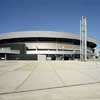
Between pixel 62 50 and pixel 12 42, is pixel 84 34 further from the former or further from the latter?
pixel 12 42

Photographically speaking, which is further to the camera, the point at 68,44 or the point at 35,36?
the point at 68,44

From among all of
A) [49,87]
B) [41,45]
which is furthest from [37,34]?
[49,87]

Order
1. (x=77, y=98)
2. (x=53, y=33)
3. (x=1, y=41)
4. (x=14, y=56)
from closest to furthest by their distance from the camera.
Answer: (x=77, y=98) → (x=14, y=56) → (x=53, y=33) → (x=1, y=41)

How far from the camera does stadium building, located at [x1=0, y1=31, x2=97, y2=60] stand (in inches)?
3702

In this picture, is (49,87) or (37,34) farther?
(37,34)

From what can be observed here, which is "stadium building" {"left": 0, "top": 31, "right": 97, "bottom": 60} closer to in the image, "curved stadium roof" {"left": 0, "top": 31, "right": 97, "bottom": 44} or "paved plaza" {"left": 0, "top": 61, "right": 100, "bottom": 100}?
"curved stadium roof" {"left": 0, "top": 31, "right": 97, "bottom": 44}

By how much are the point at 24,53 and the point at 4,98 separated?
8767 cm

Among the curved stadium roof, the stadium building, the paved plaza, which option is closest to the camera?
the paved plaza

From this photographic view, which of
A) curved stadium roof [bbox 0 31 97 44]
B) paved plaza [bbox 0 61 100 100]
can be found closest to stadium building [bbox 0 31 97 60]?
curved stadium roof [bbox 0 31 97 44]

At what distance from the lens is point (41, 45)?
98.3 metres

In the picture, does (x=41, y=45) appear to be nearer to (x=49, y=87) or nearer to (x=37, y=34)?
(x=37, y=34)

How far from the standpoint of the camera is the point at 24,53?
92.8 m

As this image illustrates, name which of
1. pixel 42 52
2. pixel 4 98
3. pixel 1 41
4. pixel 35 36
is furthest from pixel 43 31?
pixel 4 98

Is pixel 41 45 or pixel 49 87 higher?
pixel 41 45
